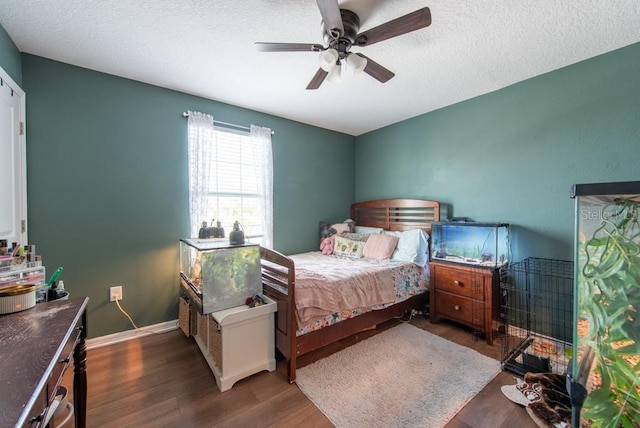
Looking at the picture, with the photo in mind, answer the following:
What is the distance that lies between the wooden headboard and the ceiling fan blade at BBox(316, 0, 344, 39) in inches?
88.2

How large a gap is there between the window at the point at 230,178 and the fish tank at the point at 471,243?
2040 millimetres

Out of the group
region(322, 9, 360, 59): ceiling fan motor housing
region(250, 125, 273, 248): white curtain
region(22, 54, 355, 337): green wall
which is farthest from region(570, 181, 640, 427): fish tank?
region(22, 54, 355, 337): green wall

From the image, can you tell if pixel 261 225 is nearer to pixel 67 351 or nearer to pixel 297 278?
pixel 297 278

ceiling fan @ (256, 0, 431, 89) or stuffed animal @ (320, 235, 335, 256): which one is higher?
ceiling fan @ (256, 0, 431, 89)

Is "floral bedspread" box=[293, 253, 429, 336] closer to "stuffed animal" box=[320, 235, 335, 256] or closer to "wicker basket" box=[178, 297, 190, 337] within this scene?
"stuffed animal" box=[320, 235, 335, 256]

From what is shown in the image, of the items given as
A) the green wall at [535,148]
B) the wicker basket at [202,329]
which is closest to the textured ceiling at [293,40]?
the green wall at [535,148]

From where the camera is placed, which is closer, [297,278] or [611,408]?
[611,408]

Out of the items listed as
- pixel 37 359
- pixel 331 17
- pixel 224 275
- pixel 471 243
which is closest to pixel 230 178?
pixel 224 275

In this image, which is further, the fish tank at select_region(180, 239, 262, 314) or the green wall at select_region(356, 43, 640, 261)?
the green wall at select_region(356, 43, 640, 261)

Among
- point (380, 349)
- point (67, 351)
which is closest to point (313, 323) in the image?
point (380, 349)

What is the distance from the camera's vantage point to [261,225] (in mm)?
3266

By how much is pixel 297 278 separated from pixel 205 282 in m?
0.68

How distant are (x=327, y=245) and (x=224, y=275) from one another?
184cm

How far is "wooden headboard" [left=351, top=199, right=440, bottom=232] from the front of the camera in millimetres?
3164
